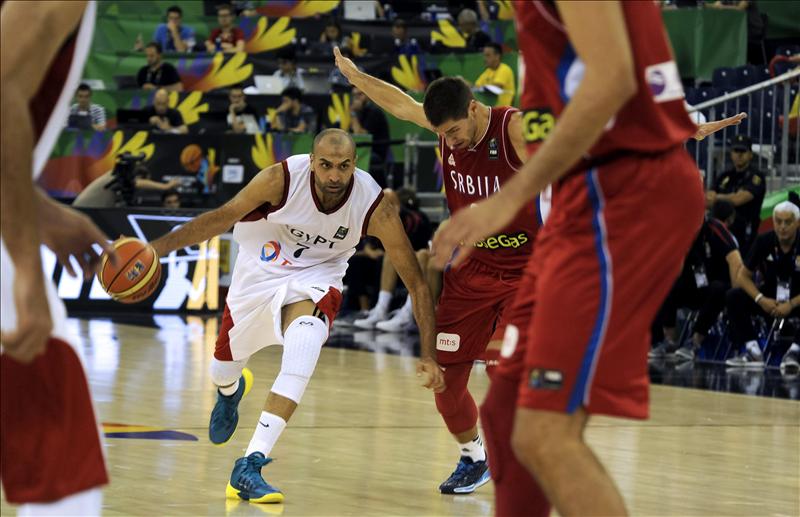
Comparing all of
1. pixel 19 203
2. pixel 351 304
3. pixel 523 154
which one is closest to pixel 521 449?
pixel 19 203

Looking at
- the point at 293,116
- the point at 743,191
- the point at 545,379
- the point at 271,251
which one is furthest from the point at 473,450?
the point at 293,116

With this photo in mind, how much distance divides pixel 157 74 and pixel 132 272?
49.7 feet

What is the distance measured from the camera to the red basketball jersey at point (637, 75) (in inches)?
125

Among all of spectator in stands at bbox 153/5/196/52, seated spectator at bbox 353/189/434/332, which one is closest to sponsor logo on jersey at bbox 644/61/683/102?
seated spectator at bbox 353/189/434/332

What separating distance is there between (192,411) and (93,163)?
1074 centimetres

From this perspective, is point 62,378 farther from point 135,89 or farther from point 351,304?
point 135,89

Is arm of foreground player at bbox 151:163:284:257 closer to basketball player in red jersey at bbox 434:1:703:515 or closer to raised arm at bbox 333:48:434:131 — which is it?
raised arm at bbox 333:48:434:131

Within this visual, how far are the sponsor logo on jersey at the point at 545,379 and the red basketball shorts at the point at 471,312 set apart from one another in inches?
138

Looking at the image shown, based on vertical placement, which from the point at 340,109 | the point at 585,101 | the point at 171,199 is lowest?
the point at 171,199

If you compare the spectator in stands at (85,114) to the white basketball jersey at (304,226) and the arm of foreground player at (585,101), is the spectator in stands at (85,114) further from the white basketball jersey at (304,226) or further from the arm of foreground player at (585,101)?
the arm of foreground player at (585,101)

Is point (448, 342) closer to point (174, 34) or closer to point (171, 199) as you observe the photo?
point (171, 199)

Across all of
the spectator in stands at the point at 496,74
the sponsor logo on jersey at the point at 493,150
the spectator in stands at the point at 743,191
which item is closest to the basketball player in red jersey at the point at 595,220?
the sponsor logo on jersey at the point at 493,150

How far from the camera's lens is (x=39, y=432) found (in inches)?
110

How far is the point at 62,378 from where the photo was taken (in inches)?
110
